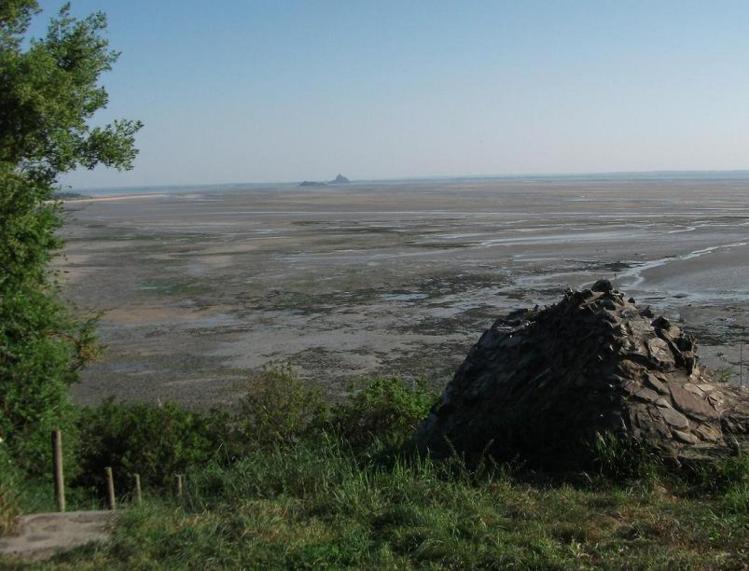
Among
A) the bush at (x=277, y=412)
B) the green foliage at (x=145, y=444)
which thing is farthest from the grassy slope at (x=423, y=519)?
the bush at (x=277, y=412)

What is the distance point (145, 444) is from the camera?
1145cm

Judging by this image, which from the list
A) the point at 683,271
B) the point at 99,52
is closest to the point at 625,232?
the point at 683,271

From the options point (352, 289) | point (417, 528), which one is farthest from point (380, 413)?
point (352, 289)

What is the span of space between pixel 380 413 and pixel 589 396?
190 inches

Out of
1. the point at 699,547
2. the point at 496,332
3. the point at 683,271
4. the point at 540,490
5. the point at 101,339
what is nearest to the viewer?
the point at 699,547

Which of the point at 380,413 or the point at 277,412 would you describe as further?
the point at 277,412

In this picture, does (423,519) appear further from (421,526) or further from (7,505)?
(7,505)

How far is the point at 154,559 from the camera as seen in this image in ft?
18.2

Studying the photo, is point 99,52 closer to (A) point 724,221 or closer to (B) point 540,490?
(B) point 540,490

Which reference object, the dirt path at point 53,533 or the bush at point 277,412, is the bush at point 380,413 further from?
the dirt path at point 53,533

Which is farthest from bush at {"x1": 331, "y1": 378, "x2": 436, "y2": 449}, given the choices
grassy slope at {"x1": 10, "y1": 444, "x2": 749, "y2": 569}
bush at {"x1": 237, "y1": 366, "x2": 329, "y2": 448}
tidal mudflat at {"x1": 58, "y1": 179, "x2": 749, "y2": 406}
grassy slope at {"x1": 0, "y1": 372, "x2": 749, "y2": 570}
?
tidal mudflat at {"x1": 58, "y1": 179, "x2": 749, "y2": 406}

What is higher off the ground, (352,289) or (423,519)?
(423,519)

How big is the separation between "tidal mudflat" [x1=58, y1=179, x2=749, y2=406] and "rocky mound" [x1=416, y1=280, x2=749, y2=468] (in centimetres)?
640

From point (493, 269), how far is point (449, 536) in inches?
1139
